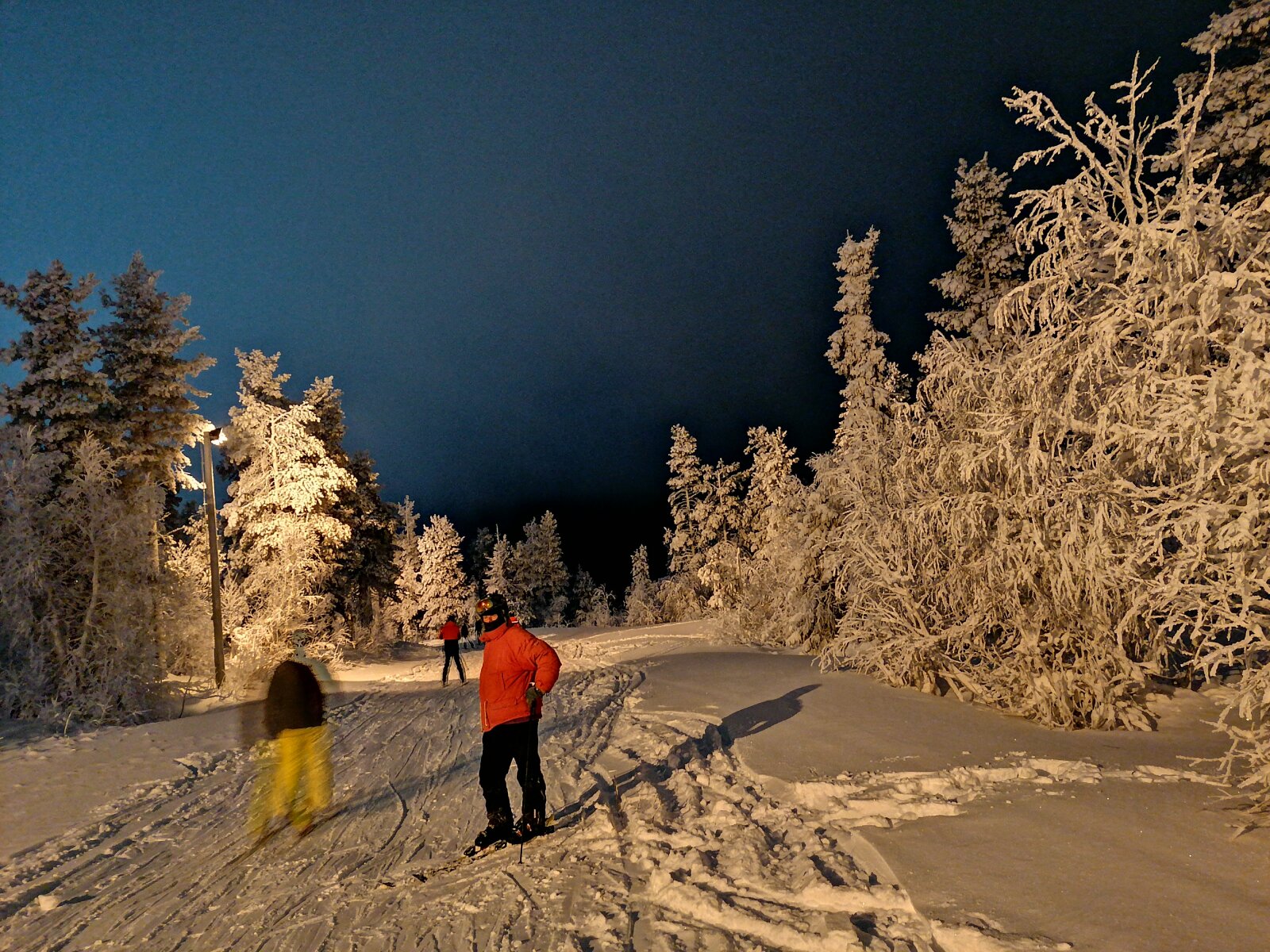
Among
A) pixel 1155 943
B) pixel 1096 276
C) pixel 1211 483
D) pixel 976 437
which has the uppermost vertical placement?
pixel 1096 276

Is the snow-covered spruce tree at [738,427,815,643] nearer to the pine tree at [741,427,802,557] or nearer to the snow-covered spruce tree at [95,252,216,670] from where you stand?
the pine tree at [741,427,802,557]

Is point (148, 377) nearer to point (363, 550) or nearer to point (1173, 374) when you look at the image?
point (363, 550)

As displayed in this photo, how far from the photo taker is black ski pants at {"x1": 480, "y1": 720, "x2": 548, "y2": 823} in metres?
6.29

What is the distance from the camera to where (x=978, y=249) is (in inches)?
841

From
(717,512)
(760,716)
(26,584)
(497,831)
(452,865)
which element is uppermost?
(717,512)

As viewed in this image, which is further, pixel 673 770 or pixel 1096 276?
pixel 673 770

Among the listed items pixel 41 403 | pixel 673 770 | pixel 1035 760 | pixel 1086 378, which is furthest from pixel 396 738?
pixel 41 403

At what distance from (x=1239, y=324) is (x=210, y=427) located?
19.7m

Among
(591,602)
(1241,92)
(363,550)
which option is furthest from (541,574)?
(1241,92)

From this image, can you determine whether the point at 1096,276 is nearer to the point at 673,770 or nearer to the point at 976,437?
the point at 976,437

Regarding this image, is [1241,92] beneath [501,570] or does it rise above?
above

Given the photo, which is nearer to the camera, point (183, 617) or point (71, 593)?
point (71, 593)

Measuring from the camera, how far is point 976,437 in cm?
1018

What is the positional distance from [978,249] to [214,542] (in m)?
22.5
